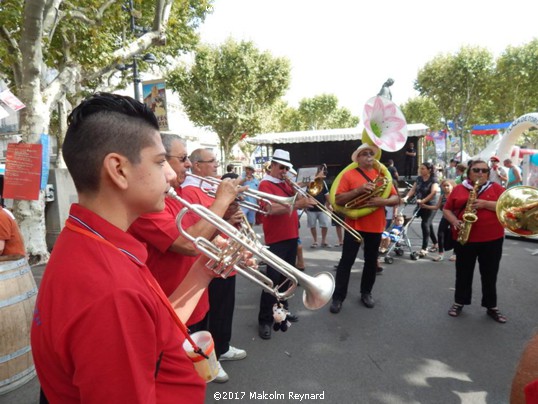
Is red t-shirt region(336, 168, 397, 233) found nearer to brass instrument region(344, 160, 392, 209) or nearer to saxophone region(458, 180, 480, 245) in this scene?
brass instrument region(344, 160, 392, 209)

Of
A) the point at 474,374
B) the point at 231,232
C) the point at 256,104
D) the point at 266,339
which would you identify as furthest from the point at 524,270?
the point at 256,104

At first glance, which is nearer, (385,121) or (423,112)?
(385,121)

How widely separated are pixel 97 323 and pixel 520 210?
280 cm

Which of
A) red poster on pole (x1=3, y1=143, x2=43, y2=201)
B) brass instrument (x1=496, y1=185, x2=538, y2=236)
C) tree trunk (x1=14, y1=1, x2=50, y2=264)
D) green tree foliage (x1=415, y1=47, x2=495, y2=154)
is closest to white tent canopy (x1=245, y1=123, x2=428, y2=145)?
tree trunk (x1=14, y1=1, x2=50, y2=264)

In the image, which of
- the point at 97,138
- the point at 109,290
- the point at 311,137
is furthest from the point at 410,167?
the point at 109,290

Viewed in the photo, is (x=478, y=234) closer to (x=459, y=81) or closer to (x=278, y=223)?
(x=278, y=223)

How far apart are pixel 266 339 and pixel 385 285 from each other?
232 cm

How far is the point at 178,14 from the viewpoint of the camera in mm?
9742

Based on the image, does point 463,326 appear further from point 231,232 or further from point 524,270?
point 231,232

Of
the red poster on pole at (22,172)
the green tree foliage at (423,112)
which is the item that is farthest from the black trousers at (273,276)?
the green tree foliage at (423,112)

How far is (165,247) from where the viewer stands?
79.9 inches

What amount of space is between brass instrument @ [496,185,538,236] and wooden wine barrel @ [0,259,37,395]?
12.4 ft

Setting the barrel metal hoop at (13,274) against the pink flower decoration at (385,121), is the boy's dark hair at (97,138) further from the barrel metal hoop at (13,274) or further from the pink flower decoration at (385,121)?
the pink flower decoration at (385,121)

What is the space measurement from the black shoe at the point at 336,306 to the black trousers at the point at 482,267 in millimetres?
1341
